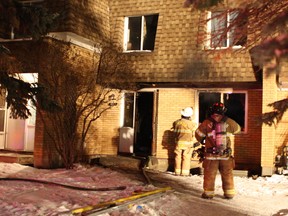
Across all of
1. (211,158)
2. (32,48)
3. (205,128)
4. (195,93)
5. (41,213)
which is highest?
(32,48)

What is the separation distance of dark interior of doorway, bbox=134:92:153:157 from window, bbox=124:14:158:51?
1826 mm

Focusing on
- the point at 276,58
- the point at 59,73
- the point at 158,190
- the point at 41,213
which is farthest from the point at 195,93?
the point at 276,58

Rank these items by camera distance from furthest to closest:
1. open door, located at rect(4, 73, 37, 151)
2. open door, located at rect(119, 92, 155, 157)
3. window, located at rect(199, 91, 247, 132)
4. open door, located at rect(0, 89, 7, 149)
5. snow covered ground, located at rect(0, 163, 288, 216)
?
open door, located at rect(119, 92, 155, 157) → open door, located at rect(0, 89, 7, 149) → open door, located at rect(4, 73, 37, 151) → window, located at rect(199, 91, 247, 132) → snow covered ground, located at rect(0, 163, 288, 216)

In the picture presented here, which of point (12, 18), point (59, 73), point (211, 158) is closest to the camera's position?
point (12, 18)

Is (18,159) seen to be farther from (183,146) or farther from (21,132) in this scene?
(183,146)

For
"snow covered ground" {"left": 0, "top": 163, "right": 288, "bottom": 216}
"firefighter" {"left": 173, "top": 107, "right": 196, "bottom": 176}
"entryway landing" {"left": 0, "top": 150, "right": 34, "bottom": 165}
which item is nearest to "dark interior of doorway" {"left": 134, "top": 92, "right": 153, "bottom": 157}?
"firefighter" {"left": 173, "top": 107, "right": 196, "bottom": 176}

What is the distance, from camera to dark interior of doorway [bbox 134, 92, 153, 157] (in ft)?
49.8

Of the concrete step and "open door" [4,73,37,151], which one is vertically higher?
"open door" [4,73,37,151]

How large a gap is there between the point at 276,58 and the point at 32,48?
1028 centimetres

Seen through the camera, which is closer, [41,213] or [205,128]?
[41,213]

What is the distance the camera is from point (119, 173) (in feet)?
38.8

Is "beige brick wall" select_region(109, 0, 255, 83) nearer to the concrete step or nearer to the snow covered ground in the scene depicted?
the snow covered ground

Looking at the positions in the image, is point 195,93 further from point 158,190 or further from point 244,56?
point 158,190

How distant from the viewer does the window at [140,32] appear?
49.0 ft
